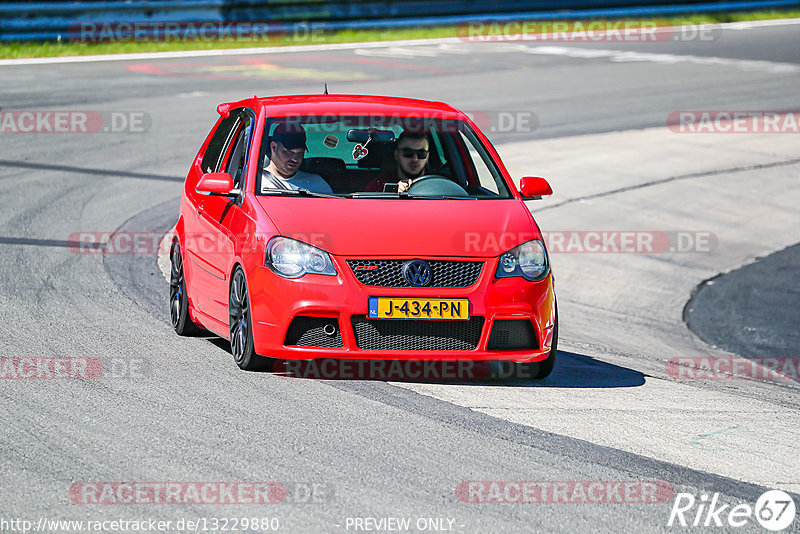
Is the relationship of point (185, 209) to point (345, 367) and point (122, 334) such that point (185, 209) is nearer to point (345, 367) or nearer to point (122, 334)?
point (122, 334)

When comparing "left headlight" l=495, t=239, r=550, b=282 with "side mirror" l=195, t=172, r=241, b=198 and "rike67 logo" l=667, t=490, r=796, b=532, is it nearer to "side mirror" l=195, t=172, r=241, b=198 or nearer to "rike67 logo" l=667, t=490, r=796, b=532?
"side mirror" l=195, t=172, r=241, b=198

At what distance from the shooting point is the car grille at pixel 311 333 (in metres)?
6.91

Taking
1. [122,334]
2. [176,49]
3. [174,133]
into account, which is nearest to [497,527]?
[122,334]

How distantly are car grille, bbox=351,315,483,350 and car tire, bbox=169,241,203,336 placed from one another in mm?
1800

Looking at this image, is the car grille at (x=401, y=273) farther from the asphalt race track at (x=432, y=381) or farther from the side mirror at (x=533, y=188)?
the side mirror at (x=533, y=188)

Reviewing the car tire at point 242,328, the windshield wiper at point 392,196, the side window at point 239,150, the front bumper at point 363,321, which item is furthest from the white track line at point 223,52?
the front bumper at point 363,321

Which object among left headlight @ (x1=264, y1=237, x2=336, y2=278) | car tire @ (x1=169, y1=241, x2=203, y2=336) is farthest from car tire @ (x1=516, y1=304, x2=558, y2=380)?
car tire @ (x1=169, y1=241, x2=203, y2=336)

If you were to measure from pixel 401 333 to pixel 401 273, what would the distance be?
1.09 ft

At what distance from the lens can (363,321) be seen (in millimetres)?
6875

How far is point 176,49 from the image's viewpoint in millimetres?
27969

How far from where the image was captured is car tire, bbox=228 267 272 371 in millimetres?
7145

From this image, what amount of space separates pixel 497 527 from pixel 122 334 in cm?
401

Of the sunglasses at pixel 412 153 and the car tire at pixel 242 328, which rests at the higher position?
the sunglasses at pixel 412 153

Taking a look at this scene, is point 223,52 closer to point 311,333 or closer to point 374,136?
point 374,136
